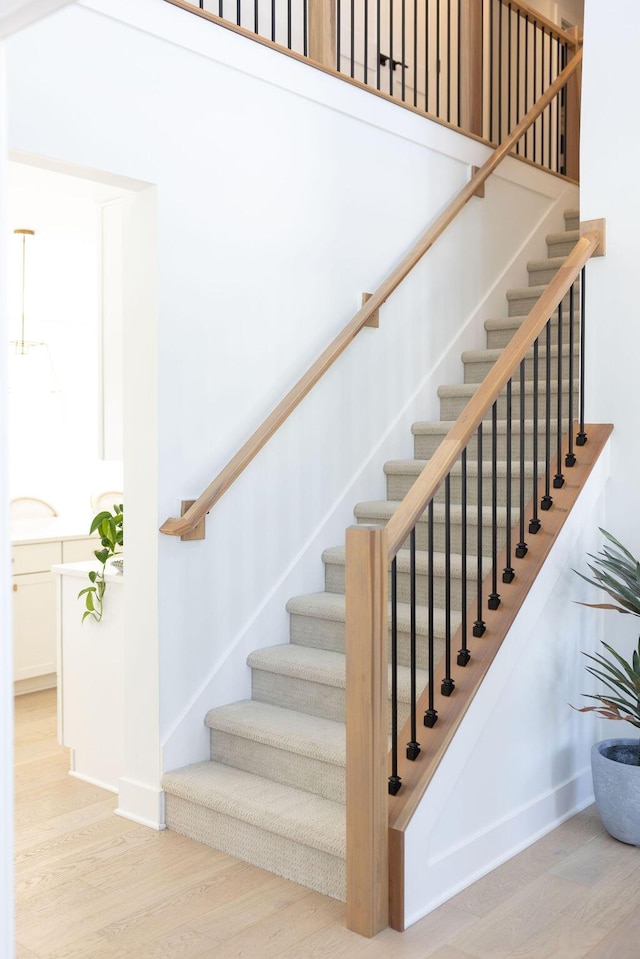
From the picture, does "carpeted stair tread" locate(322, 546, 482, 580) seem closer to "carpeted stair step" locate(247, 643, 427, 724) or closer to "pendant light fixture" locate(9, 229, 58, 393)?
"carpeted stair step" locate(247, 643, 427, 724)

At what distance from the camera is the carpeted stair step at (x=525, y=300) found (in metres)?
4.76

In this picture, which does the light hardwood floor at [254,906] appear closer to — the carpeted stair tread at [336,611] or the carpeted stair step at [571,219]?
the carpeted stair tread at [336,611]

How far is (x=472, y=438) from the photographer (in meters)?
3.78

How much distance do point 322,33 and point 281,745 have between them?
291 cm

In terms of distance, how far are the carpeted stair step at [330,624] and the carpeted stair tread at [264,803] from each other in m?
0.61

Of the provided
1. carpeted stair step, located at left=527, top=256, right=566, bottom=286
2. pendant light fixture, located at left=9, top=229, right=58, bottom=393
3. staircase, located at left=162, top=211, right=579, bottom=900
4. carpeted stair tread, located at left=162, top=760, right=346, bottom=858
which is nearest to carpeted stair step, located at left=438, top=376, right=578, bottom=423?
staircase, located at left=162, top=211, right=579, bottom=900

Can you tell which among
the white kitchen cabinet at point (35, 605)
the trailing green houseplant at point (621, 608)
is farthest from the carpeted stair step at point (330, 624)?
the white kitchen cabinet at point (35, 605)

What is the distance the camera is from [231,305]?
11.0ft

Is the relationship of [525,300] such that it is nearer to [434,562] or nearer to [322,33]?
[322,33]

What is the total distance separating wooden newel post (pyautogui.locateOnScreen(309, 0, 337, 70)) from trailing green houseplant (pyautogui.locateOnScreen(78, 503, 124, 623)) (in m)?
2.09

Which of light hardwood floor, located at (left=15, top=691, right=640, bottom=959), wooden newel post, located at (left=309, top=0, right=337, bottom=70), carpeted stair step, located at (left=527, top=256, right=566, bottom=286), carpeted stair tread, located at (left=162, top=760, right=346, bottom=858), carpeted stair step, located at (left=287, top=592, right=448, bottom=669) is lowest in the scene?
light hardwood floor, located at (left=15, top=691, right=640, bottom=959)

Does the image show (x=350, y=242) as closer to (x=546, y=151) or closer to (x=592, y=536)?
(x=592, y=536)

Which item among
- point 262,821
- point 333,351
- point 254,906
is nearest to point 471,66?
point 333,351

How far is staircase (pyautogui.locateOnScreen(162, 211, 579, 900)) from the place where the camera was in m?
2.72
